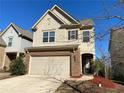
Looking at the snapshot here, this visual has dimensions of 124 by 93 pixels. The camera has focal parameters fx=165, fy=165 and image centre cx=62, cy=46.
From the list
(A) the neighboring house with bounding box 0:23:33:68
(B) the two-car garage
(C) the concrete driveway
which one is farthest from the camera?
(A) the neighboring house with bounding box 0:23:33:68

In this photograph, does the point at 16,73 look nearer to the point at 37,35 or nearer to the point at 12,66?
the point at 12,66

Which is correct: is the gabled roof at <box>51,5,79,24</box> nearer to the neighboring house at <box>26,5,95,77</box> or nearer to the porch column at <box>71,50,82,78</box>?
the neighboring house at <box>26,5,95,77</box>

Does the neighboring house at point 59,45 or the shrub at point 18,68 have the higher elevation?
the neighboring house at point 59,45

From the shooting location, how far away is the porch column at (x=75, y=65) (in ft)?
61.6

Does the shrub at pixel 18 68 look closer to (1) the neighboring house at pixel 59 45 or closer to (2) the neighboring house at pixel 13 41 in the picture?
(1) the neighboring house at pixel 59 45

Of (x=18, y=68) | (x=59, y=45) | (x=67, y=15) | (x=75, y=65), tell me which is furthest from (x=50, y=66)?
(x=67, y=15)

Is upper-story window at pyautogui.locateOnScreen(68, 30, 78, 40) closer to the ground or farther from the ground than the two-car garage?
farther from the ground

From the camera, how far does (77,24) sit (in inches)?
847

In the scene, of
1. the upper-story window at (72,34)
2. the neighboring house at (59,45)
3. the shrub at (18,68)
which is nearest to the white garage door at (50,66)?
the neighboring house at (59,45)

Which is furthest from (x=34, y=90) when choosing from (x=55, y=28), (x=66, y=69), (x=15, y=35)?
(x=15, y=35)

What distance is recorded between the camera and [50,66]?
Answer: 20516mm

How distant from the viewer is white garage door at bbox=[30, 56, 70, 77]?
1977cm

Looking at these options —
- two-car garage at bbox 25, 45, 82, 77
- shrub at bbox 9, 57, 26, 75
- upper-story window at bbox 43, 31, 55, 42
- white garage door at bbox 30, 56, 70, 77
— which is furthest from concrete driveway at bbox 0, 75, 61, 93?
upper-story window at bbox 43, 31, 55, 42

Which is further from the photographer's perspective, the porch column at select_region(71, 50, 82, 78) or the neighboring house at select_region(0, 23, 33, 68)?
the neighboring house at select_region(0, 23, 33, 68)
